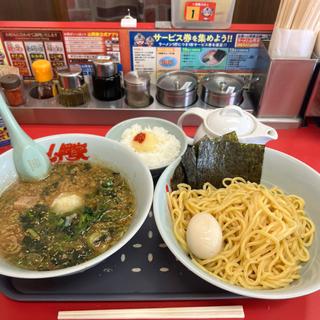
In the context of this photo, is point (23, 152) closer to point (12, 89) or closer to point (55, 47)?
point (12, 89)

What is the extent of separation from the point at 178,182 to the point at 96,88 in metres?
0.73

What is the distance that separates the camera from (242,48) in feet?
5.08

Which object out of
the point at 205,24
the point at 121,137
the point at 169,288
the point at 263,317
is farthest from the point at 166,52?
the point at 263,317

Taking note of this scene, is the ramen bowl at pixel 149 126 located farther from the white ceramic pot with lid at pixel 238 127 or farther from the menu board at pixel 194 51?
the menu board at pixel 194 51

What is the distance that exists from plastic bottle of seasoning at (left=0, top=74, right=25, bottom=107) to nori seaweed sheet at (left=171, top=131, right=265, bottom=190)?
924 millimetres

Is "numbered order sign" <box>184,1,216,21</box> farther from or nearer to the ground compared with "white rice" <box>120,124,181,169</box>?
farther from the ground

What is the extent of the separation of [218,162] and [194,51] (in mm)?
704

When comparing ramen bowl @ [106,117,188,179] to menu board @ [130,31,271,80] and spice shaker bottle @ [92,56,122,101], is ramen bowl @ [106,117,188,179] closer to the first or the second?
spice shaker bottle @ [92,56,122,101]

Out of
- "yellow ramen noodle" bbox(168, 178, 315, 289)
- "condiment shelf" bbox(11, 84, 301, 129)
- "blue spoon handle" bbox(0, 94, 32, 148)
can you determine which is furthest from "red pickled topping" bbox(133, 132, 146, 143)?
"blue spoon handle" bbox(0, 94, 32, 148)

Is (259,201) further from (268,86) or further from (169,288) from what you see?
(268,86)

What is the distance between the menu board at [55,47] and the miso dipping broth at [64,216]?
2.27 ft

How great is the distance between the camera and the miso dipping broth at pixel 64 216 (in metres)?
0.91

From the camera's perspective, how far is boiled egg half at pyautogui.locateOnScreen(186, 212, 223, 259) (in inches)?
34.9

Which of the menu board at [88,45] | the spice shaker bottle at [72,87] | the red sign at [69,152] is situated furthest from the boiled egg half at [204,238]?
the menu board at [88,45]
